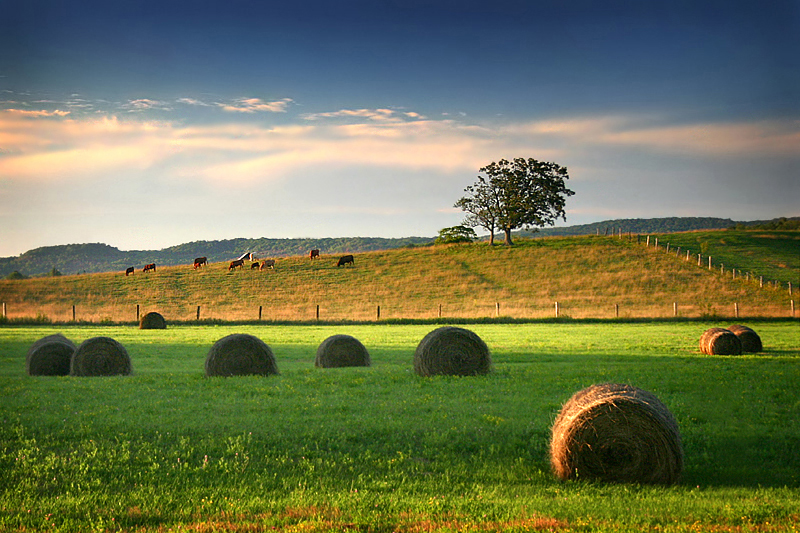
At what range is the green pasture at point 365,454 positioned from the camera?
730 cm

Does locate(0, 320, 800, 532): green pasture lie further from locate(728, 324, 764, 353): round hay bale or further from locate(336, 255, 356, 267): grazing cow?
locate(336, 255, 356, 267): grazing cow

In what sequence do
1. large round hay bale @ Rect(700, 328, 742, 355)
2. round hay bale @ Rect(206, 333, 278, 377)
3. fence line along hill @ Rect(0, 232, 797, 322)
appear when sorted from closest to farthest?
round hay bale @ Rect(206, 333, 278, 377), large round hay bale @ Rect(700, 328, 742, 355), fence line along hill @ Rect(0, 232, 797, 322)

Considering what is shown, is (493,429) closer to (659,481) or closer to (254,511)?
(659,481)

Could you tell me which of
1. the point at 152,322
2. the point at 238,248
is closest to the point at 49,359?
the point at 152,322

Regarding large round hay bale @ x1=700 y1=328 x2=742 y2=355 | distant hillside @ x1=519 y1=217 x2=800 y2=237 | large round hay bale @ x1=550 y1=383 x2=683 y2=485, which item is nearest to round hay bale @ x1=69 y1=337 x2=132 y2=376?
large round hay bale @ x1=550 y1=383 x2=683 y2=485

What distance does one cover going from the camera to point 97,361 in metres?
19.0

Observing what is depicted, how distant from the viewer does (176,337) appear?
35344mm

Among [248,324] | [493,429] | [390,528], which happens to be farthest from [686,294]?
[390,528]

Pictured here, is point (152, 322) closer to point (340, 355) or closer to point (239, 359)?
point (340, 355)

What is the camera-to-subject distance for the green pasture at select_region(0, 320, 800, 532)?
730 centimetres

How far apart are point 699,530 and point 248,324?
42.9m

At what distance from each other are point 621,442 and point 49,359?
58.2 feet

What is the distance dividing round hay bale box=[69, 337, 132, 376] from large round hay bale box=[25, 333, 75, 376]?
1.00 metres

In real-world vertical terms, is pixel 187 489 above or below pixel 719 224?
below
